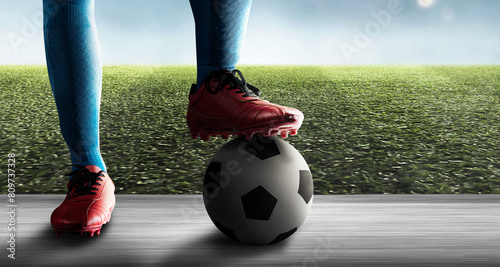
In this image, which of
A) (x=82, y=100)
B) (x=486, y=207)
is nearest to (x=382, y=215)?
(x=486, y=207)

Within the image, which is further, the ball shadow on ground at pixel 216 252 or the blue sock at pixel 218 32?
the blue sock at pixel 218 32

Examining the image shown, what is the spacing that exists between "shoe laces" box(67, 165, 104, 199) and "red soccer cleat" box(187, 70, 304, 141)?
0.33 m

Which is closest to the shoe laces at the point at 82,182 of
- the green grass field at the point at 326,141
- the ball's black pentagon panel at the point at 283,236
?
the ball's black pentagon panel at the point at 283,236

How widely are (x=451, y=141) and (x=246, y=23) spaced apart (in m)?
2.30

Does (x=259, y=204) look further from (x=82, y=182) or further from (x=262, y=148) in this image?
(x=82, y=182)

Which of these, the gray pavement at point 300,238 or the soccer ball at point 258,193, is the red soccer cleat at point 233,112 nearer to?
the soccer ball at point 258,193

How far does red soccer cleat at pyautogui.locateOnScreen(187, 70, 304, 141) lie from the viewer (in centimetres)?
121

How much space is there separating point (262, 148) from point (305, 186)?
6.2 inches

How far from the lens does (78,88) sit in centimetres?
141

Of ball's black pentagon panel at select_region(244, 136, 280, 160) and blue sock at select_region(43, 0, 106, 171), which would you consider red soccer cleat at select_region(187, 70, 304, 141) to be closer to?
ball's black pentagon panel at select_region(244, 136, 280, 160)

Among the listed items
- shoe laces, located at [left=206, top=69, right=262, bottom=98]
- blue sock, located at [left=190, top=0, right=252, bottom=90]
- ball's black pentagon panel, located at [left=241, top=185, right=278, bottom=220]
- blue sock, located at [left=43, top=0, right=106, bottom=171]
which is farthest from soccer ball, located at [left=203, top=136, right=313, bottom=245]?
blue sock, located at [left=43, top=0, right=106, bottom=171]

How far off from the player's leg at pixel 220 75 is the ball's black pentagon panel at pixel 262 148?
0.03 m

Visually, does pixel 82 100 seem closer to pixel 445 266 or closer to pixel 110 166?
pixel 445 266

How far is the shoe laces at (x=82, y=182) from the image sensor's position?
Result: 4.57ft
